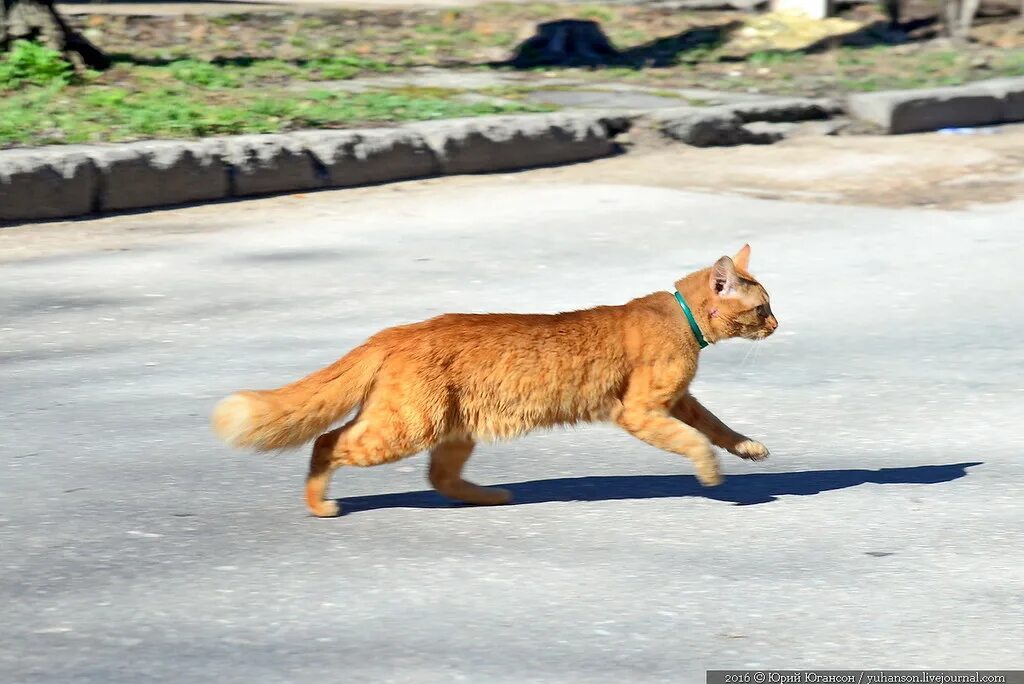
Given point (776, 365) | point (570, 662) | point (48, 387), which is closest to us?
point (570, 662)

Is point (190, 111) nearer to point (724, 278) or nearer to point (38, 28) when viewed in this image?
point (38, 28)

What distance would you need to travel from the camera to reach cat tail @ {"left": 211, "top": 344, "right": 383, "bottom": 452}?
395 cm

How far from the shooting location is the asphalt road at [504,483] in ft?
10.8

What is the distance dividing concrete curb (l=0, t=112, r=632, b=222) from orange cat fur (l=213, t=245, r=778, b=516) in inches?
186

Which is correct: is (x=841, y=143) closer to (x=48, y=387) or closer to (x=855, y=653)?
(x=48, y=387)

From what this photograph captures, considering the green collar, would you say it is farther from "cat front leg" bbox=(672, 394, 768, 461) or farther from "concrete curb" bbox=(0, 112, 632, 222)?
"concrete curb" bbox=(0, 112, 632, 222)

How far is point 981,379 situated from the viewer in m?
5.76

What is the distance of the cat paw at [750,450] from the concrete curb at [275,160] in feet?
16.7

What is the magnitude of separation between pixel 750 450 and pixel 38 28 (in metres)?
7.85

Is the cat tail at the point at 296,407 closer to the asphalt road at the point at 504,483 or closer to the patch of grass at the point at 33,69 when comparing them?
the asphalt road at the point at 504,483

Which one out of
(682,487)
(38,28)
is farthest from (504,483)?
(38,28)

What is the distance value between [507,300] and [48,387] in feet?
7.28

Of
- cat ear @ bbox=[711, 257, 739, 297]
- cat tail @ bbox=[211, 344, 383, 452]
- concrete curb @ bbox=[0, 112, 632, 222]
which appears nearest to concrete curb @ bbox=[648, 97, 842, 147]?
concrete curb @ bbox=[0, 112, 632, 222]

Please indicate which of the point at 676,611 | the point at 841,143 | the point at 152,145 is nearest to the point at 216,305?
the point at 152,145
